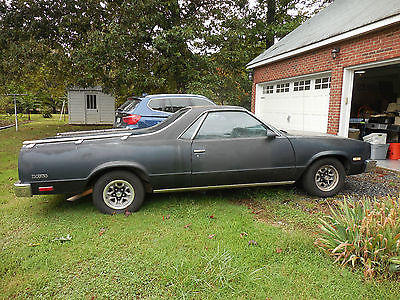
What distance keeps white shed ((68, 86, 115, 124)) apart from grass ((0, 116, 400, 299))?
1641 cm

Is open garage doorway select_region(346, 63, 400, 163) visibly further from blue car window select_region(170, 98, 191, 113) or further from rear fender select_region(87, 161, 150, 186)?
rear fender select_region(87, 161, 150, 186)

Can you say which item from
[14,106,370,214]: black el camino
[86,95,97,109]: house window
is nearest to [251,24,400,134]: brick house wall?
[14,106,370,214]: black el camino

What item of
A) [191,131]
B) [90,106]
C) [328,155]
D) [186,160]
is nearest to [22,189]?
[186,160]

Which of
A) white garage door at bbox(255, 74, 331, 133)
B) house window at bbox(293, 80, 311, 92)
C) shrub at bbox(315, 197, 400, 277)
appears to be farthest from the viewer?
house window at bbox(293, 80, 311, 92)

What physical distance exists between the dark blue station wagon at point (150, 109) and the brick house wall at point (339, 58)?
348 centimetres

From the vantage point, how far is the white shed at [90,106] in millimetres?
19812

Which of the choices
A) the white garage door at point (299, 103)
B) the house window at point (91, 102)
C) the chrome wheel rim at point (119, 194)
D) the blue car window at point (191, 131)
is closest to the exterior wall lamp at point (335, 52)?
the white garage door at point (299, 103)

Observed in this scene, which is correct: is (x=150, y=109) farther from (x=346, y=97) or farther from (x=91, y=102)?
(x=91, y=102)

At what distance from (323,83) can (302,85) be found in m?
0.95

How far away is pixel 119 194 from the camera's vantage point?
13.4 ft

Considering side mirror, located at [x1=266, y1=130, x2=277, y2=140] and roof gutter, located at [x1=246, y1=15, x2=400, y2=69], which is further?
roof gutter, located at [x1=246, y1=15, x2=400, y2=69]

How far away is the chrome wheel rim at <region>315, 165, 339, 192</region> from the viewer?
4695mm

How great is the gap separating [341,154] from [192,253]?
3.00 m

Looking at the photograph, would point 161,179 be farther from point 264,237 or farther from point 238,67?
point 238,67
